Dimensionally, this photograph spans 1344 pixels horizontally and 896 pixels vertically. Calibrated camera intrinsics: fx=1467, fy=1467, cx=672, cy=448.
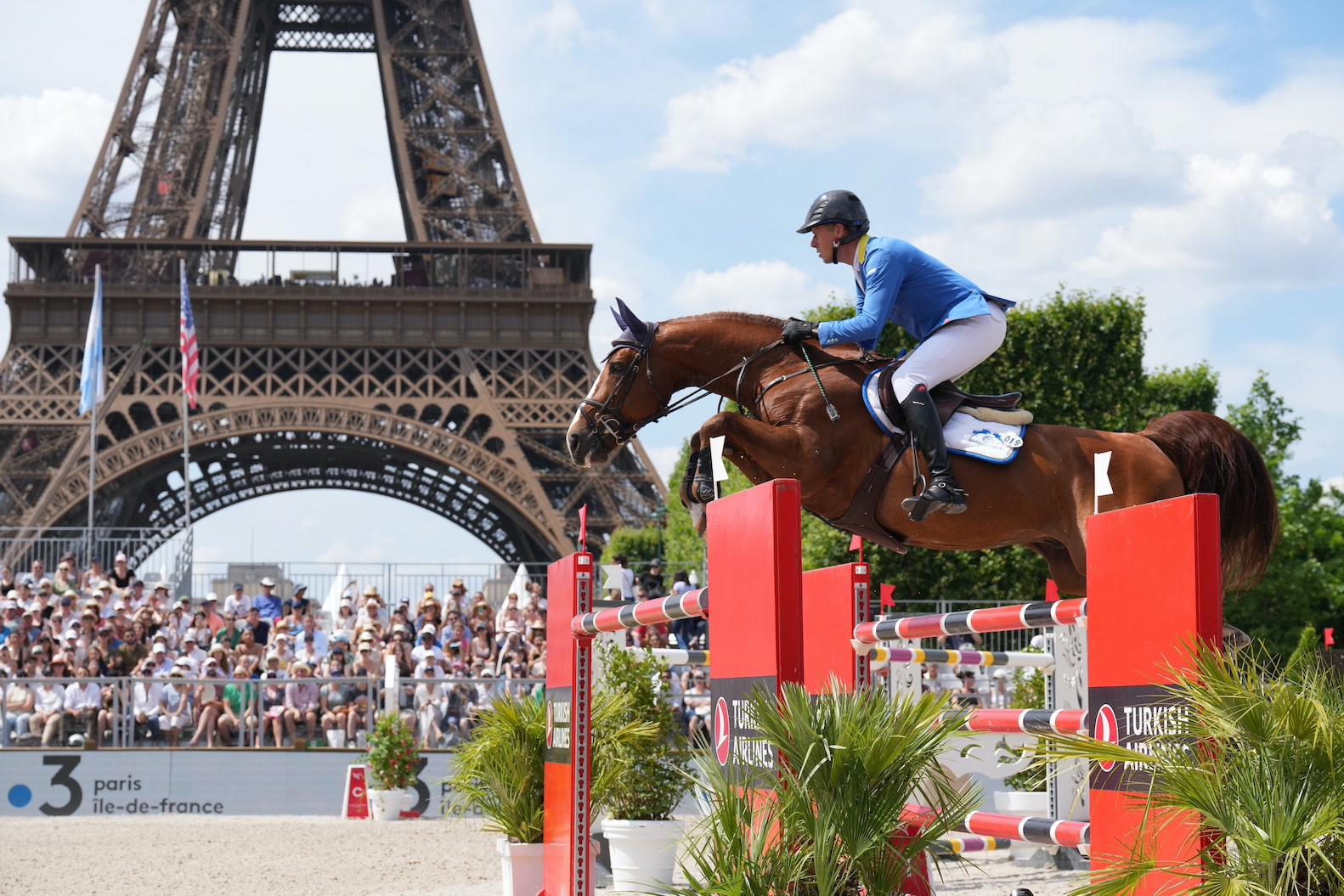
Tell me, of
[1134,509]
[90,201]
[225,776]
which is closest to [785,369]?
[1134,509]

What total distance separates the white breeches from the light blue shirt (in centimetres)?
4

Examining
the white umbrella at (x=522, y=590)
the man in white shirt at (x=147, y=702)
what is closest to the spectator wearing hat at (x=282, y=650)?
the man in white shirt at (x=147, y=702)

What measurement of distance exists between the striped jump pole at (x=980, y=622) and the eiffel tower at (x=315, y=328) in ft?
92.3

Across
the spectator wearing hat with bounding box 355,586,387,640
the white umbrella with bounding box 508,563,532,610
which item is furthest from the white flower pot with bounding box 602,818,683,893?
the white umbrella with bounding box 508,563,532,610

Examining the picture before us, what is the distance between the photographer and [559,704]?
618 cm

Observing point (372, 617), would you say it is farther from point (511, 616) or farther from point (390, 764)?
point (390, 764)

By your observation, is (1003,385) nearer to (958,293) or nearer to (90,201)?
(958,293)

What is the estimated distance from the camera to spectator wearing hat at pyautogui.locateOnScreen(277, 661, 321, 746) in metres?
14.6

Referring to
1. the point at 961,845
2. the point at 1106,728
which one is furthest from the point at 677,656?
the point at 1106,728

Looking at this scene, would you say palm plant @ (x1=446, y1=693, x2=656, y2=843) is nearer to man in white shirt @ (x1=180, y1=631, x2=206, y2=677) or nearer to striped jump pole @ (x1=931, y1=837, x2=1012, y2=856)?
striped jump pole @ (x1=931, y1=837, x2=1012, y2=856)

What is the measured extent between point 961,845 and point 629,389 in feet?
7.03

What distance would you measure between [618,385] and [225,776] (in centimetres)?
1022

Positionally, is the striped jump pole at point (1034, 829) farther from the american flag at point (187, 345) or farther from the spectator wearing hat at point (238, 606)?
the american flag at point (187, 345)

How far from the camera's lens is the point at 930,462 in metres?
5.25
